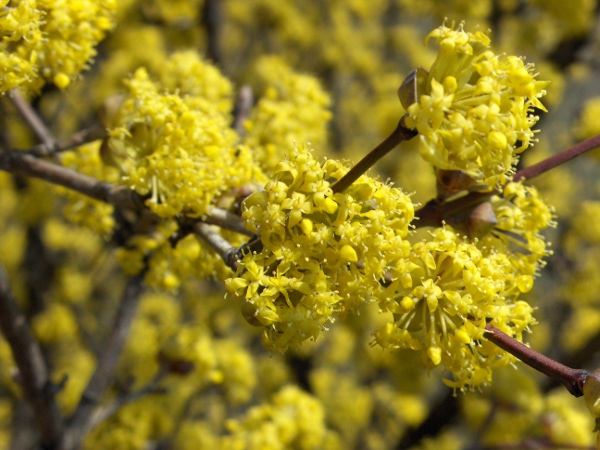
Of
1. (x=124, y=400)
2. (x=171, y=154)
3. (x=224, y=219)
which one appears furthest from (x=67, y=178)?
(x=124, y=400)

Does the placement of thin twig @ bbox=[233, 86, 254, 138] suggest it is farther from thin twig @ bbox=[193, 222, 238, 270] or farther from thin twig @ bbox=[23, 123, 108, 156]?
thin twig @ bbox=[193, 222, 238, 270]

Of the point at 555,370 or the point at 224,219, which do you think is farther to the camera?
the point at 224,219

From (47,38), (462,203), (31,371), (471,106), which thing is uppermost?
(471,106)

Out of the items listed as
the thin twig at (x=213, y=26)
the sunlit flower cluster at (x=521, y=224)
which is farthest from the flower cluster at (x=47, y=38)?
the thin twig at (x=213, y=26)

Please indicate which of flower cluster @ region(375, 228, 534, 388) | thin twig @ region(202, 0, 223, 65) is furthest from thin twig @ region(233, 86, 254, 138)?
thin twig @ region(202, 0, 223, 65)

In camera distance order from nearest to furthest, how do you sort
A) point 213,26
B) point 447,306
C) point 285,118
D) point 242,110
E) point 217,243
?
point 447,306, point 217,243, point 285,118, point 242,110, point 213,26

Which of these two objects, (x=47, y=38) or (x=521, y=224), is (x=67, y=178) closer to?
(x=47, y=38)

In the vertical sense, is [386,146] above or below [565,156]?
below

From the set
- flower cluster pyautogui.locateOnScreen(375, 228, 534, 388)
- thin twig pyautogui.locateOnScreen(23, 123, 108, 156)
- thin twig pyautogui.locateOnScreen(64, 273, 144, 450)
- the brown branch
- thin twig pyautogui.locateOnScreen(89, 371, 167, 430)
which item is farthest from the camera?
thin twig pyautogui.locateOnScreen(89, 371, 167, 430)
